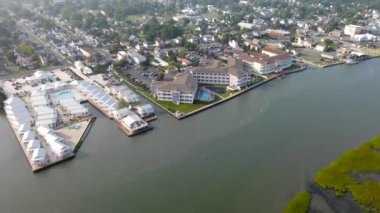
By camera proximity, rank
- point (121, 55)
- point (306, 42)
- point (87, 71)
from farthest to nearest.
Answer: point (306, 42) → point (121, 55) → point (87, 71)

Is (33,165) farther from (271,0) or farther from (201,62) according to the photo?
(271,0)

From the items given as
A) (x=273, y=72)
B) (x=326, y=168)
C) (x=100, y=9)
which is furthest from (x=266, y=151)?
(x=100, y=9)

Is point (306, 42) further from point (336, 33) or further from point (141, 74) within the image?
point (141, 74)

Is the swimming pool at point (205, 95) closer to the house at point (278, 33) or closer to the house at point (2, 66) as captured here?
the house at point (2, 66)

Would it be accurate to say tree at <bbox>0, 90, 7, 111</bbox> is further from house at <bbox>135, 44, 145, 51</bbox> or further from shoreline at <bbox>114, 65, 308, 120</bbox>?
house at <bbox>135, 44, 145, 51</bbox>

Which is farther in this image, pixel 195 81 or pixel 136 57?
pixel 136 57

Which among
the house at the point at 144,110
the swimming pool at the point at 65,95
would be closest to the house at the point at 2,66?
the swimming pool at the point at 65,95

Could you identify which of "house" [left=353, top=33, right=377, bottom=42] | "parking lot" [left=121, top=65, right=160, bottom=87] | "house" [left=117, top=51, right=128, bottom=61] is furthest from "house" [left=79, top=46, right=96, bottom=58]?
"house" [left=353, top=33, right=377, bottom=42]

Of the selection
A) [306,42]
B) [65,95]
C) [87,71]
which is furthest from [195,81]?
[306,42]
